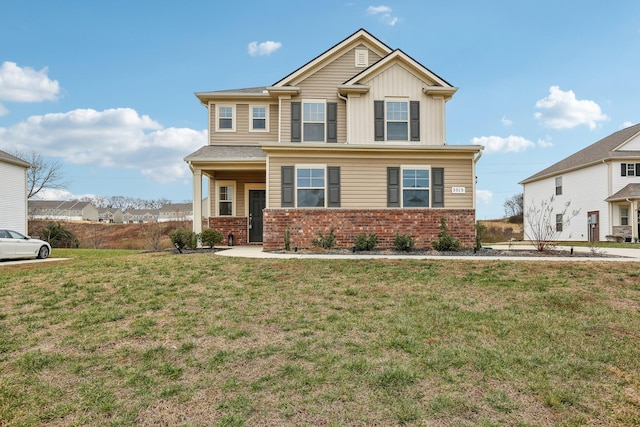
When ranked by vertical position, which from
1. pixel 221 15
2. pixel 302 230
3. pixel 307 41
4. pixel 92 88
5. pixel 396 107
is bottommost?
pixel 302 230

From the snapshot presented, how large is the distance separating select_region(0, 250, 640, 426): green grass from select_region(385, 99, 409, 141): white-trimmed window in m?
8.26

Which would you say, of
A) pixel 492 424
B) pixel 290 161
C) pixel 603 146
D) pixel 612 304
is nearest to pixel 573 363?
pixel 492 424

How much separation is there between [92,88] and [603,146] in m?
31.8

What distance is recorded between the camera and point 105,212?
8181cm

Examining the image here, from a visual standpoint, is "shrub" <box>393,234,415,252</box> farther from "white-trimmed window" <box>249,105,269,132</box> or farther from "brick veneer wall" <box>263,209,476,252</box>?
"white-trimmed window" <box>249,105,269,132</box>

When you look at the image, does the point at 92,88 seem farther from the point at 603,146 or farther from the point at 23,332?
the point at 603,146

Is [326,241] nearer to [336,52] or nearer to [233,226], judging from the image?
[233,226]

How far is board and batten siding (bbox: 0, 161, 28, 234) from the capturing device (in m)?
18.9

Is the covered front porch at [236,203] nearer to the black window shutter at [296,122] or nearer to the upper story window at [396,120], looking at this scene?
the black window shutter at [296,122]

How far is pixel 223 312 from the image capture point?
18.2 ft

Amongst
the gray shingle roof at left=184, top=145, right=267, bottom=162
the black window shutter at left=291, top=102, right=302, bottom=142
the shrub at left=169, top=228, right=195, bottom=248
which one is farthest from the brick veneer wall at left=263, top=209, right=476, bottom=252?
the black window shutter at left=291, top=102, right=302, bottom=142

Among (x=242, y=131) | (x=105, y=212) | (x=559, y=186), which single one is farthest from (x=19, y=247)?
(x=105, y=212)

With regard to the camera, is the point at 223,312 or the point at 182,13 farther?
the point at 182,13

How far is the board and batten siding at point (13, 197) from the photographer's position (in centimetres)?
1888
